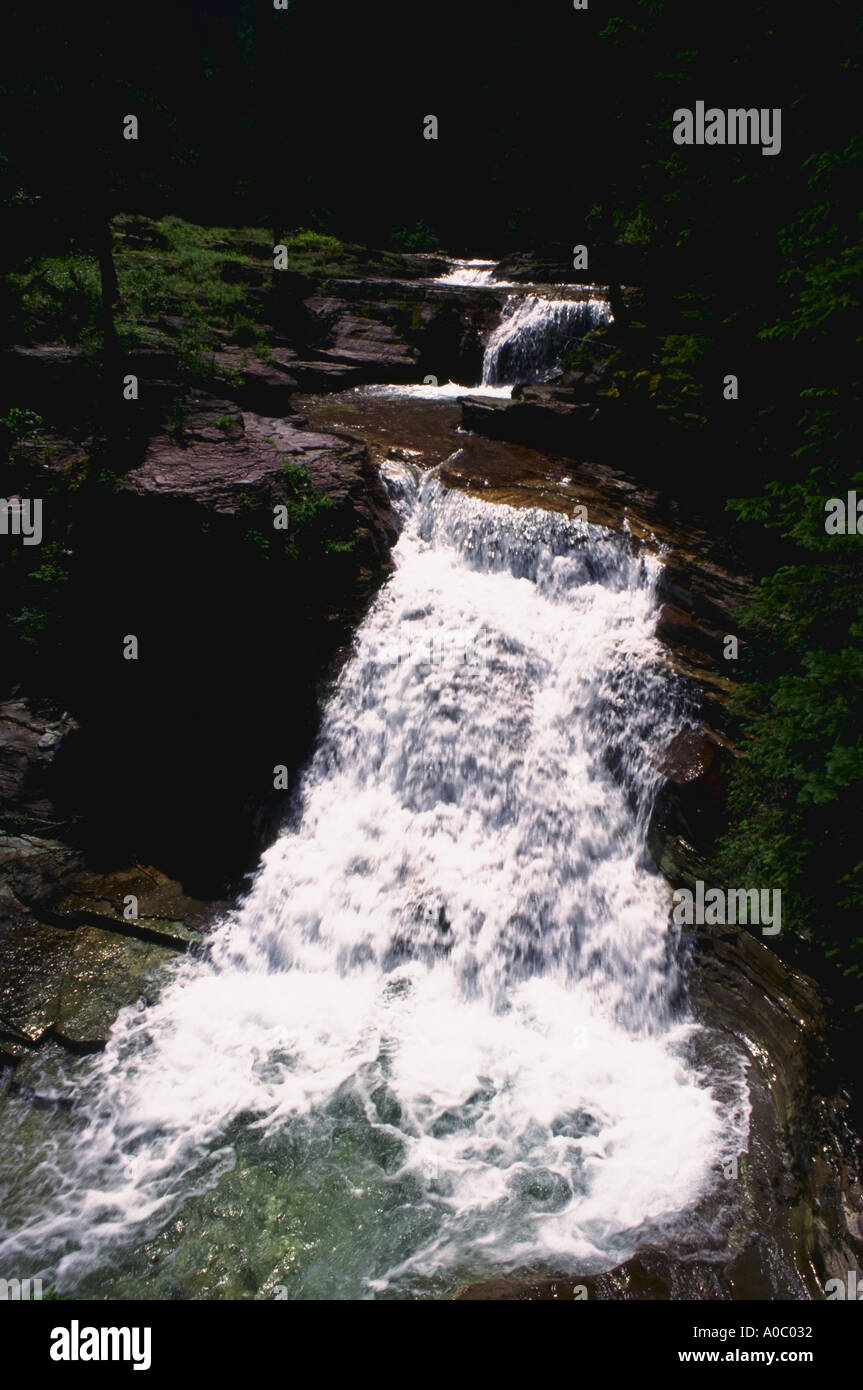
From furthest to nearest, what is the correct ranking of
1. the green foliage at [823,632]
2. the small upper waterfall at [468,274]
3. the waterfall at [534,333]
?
the small upper waterfall at [468,274], the waterfall at [534,333], the green foliage at [823,632]

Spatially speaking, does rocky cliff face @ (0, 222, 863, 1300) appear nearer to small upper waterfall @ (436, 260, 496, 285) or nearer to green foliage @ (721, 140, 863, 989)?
green foliage @ (721, 140, 863, 989)

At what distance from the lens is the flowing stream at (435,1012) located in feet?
19.6

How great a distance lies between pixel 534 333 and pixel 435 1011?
1863cm

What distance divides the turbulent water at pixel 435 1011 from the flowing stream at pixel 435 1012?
0.03 meters

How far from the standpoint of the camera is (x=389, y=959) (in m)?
8.75

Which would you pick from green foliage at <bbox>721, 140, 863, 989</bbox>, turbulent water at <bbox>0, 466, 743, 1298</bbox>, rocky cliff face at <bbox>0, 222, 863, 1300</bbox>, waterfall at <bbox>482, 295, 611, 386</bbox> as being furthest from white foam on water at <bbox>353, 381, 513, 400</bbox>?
green foliage at <bbox>721, 140, 863, 989</bbox>

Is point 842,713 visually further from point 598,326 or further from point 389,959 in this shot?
point 598,326

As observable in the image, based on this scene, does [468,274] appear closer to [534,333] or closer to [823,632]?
[534,333]

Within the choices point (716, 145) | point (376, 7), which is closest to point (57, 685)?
point (716, 145)

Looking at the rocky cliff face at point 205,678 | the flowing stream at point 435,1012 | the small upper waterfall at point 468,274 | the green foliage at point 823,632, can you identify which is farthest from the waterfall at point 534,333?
the green foliage at point 823,632

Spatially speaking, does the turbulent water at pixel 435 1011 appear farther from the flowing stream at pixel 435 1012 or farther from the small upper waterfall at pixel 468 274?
the small upper waterfall at pixel 468 274

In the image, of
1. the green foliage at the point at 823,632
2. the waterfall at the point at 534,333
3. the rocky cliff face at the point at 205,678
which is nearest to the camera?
the green foliage at the point at 823,632

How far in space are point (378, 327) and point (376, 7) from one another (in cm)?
3284
